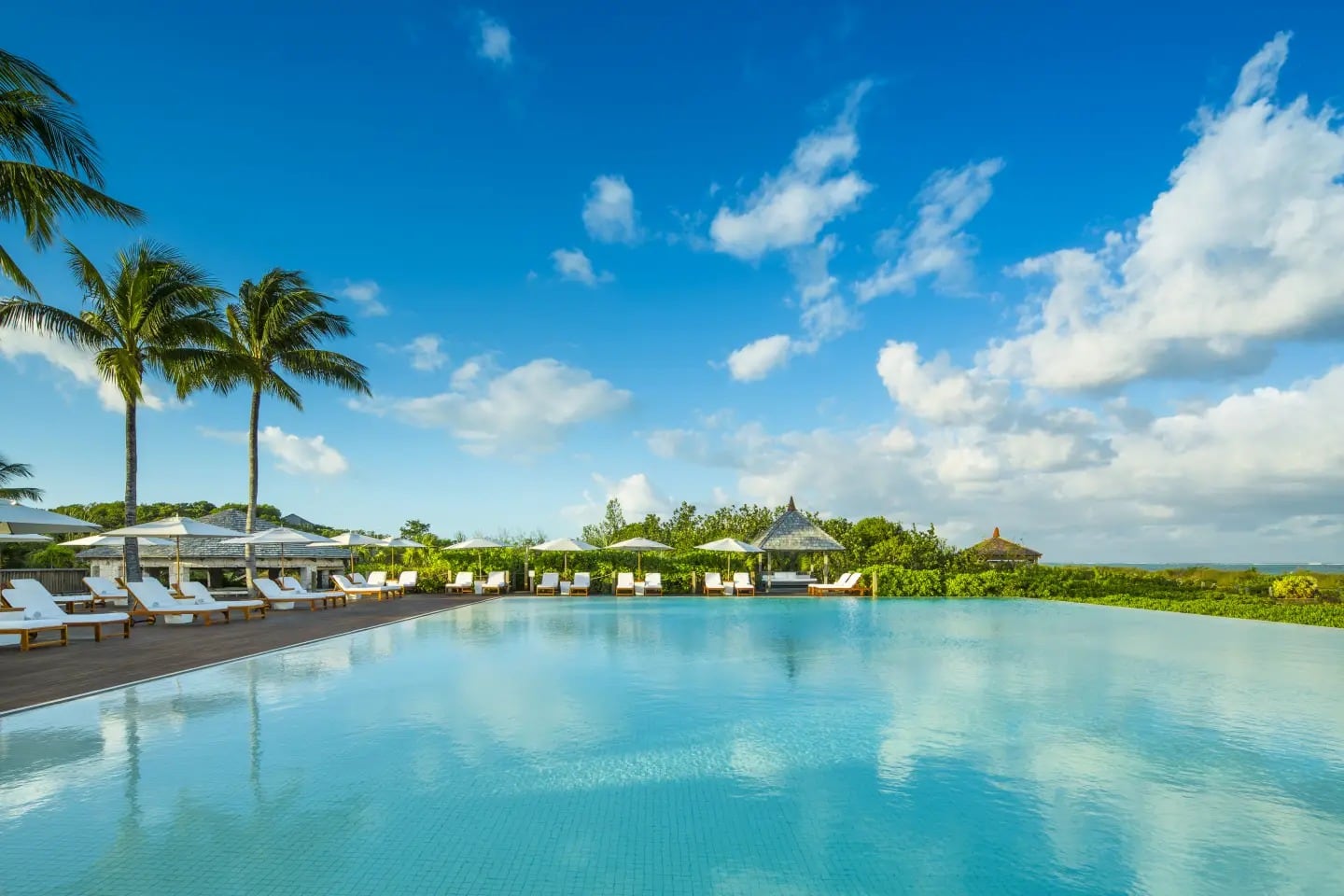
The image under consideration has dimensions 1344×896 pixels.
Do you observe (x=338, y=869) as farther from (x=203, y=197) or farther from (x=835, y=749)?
(x=203, y=197)

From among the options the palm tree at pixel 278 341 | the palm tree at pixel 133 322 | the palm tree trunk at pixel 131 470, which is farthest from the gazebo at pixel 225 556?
the palm tree at pixel 133 322

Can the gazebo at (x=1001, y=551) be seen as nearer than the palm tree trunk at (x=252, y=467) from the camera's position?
No

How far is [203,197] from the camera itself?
18.9 m

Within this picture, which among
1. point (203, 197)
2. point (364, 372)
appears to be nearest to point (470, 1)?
point (203, 197)

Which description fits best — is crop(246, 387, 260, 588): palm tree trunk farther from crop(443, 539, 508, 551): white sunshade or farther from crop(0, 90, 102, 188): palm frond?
crop(0, 90, 102, 188): palm frond

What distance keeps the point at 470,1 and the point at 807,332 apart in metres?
14.9

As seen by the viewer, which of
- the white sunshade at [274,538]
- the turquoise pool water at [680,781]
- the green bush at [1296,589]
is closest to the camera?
the turquoise pool water at [680,781]

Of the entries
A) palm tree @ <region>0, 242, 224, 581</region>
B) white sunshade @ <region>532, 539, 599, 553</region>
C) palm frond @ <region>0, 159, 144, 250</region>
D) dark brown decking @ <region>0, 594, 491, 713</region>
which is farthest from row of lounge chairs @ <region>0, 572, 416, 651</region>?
palm frond @ <region>0, 159, 144, 250</region>

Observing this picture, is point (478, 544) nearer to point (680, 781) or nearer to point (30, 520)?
point (30, 520)

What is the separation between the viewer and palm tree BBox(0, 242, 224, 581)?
15484mm

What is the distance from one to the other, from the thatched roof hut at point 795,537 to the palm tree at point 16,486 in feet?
90.6

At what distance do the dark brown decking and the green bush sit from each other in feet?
78.7

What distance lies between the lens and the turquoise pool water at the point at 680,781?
3.49 meters

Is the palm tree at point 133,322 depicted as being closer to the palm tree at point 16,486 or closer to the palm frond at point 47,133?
the palm frond at point 47,133
